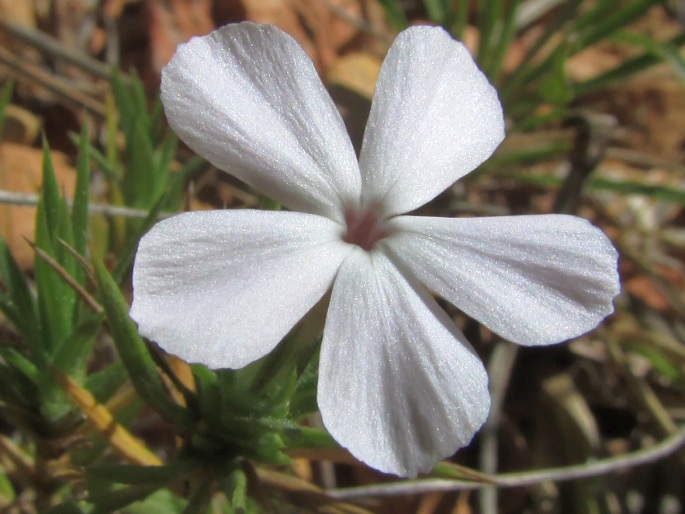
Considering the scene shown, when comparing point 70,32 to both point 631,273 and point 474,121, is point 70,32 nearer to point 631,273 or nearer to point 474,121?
point 474,121

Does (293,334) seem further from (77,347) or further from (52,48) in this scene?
(52,48)

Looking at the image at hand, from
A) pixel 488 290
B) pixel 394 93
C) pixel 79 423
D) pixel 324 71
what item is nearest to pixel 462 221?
pixel 488 290

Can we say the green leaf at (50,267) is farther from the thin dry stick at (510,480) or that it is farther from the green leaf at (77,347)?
the thin dry stick at (510,480)

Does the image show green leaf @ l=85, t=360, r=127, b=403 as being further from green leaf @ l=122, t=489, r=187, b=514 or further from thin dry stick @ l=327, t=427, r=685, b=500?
thin dry stick @ l=327, t=427, r=685, b=500

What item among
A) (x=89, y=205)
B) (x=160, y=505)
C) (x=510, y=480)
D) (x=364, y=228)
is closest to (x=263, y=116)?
(x=364, y=228)

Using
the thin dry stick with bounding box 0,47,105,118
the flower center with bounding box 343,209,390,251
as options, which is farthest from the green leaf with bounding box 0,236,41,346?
the thin dry stick with bounding box 0,47,105,118

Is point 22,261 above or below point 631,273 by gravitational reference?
above
